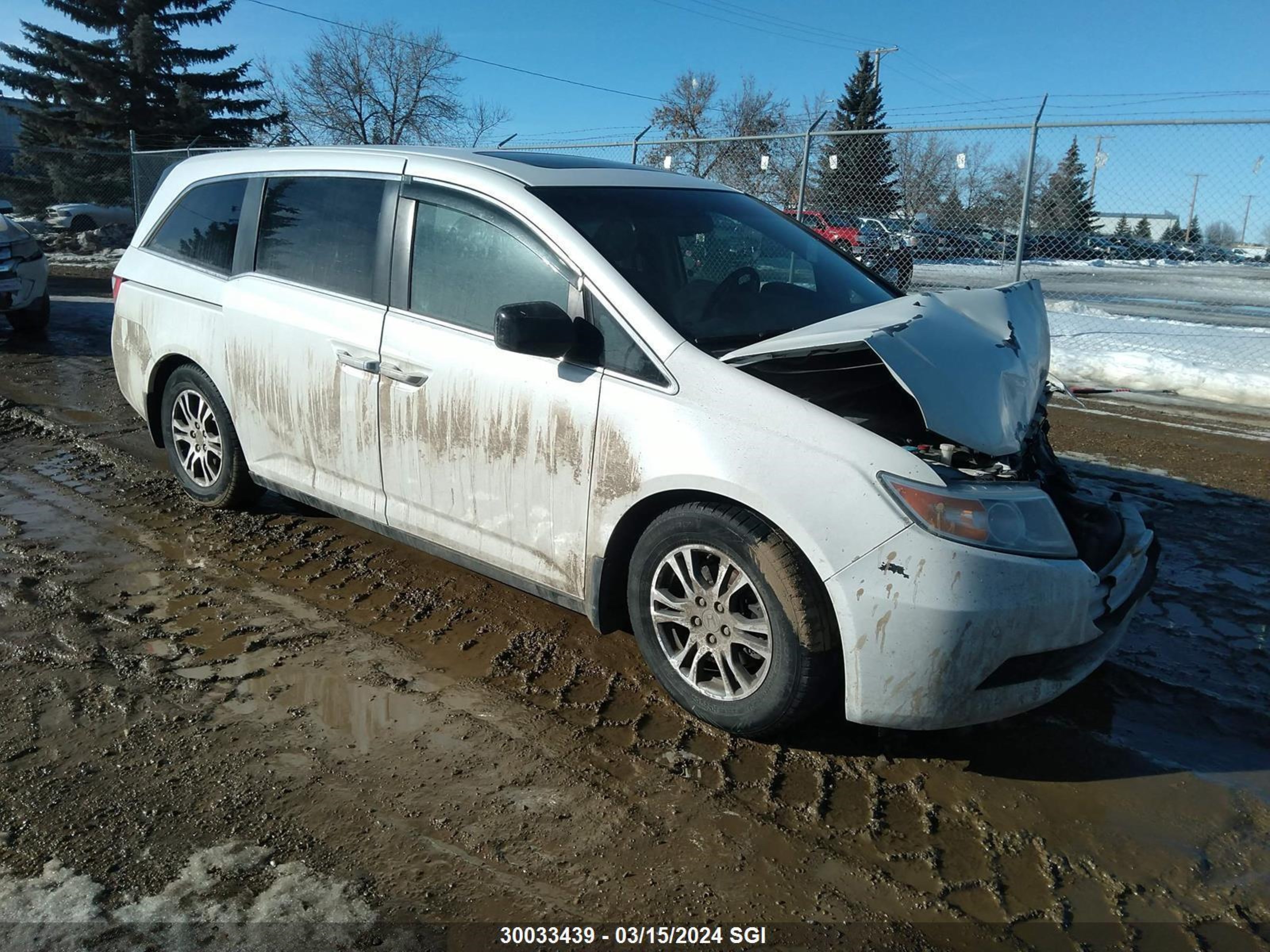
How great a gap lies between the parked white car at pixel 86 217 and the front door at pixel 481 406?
968 inches

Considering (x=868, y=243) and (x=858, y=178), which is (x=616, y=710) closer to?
(x=868, y=243)

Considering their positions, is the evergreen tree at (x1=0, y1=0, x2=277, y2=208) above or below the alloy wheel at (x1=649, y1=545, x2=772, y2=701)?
above

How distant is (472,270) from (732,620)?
1720 millimetres

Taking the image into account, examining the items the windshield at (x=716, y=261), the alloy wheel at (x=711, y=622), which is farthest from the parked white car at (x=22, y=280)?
the alloy wheel at (x=711, y=622)

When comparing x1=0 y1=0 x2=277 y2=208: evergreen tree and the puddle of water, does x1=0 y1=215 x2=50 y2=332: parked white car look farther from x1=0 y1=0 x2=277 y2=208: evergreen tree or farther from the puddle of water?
x1=0 y1=0 x2=277 y2=208: evergreen tree

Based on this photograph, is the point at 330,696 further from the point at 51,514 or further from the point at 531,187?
the point at 51,514

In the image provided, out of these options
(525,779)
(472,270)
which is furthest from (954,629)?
(472,270)

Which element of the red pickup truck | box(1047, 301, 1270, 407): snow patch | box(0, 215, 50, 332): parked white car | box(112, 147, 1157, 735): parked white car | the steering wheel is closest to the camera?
box(112, 147, 1157, 735): parked white car

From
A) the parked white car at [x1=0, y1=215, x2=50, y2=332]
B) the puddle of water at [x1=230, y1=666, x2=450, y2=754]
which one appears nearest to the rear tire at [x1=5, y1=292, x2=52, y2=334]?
the parked white car at [x1=0, y1=215, x2=50, y2=332]

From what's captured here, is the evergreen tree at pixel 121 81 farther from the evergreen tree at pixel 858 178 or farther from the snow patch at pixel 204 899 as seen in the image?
the snow patch at pixel 204 899

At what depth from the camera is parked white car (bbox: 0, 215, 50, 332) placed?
32.4 ft

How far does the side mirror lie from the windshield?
30cm

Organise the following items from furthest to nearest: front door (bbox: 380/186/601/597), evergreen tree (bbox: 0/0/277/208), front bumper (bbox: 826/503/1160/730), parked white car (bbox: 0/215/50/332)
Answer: evergreen tree (bbox: 0/0/277/208) < parked white car (bbox: 0/215/50/332) < front door (bbox: 380/186/601/597) < front bumper (bbox: 826/503/1160/730)

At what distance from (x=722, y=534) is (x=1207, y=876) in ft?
5.29
